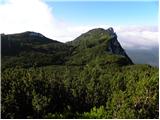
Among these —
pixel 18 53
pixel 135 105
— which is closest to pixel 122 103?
pixel 135 105

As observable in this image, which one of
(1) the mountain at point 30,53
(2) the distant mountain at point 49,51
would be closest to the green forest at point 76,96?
(1) the mountain at point 30,53

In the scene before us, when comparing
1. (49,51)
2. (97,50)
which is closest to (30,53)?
(49,51)

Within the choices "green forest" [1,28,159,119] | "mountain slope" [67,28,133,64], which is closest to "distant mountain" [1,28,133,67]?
"mountain slope" [67,28,133,64]

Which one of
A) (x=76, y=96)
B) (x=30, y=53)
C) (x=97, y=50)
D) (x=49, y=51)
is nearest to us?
(x=76, y=96)

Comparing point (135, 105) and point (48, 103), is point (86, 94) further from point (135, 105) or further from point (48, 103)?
point (135, 105)

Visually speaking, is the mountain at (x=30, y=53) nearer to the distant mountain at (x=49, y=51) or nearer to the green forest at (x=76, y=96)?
the distant mountain at (x=49, y=51)

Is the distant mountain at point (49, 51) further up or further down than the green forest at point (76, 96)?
further up

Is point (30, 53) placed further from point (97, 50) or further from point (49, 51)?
point (97, 50)

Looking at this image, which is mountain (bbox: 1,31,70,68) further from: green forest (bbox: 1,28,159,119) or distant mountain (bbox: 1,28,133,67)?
green forest (bbox: 1,28,159,119)

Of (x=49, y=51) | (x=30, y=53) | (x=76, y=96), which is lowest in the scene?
(x=76, y=96)

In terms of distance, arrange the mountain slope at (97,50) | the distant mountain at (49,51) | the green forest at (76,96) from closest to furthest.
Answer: the green forest at (76,96), the distant mountain at (49,51), the mountain slope at (97,50)

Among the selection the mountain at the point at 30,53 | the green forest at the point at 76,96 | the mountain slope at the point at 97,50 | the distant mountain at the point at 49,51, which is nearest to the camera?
the green forest at the point at 76,96

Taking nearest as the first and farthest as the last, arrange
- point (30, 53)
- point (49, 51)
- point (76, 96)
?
1. point (76, 96)
2. point (30, 53)
3. point (49, 51)
